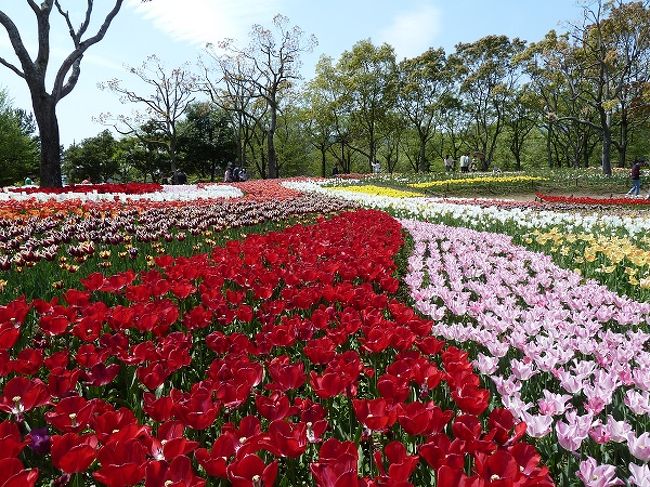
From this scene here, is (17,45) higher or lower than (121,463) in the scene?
higher

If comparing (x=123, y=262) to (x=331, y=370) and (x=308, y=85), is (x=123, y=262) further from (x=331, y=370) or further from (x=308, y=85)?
(x=308, y=85)

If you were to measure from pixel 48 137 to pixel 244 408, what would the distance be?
17.1 metres

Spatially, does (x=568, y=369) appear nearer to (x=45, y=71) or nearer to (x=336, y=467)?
(x=336, y=467)

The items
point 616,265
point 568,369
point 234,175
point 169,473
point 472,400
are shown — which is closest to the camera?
point 169,473

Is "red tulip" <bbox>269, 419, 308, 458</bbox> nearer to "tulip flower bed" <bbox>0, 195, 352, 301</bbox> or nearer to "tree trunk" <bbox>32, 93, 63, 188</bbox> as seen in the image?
"tulip flower bed" <bbox>0, 195, 352, 301</bbox>

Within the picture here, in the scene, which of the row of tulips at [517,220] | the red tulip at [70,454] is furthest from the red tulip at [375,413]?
the row of tulips at [517,220]

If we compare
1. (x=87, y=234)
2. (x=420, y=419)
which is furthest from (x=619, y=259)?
(x=87, y=234)

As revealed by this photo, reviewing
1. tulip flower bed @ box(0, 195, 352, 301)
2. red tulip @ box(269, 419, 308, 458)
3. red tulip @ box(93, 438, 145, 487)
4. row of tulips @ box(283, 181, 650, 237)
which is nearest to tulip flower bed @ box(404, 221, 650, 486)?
red tulip @ box(269, 419, 308, 458)

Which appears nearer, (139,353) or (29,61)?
(139,353)

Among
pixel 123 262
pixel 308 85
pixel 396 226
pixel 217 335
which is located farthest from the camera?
pixel 308 85

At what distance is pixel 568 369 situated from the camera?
8.60 ft

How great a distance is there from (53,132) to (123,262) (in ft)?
45.5

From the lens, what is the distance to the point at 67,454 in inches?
48.7

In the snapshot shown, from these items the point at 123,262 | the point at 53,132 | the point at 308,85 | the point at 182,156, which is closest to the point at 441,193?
the point at 53,132
